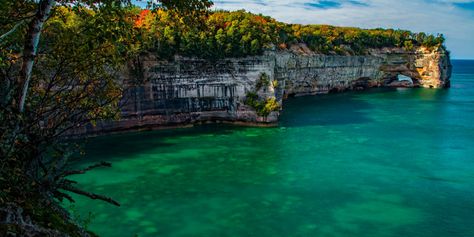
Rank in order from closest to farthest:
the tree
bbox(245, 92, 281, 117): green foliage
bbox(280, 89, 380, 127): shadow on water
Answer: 1. the tree
2. bbox(245, 92, 281, 117): green foliage
3. bbox(280, 89, 380, 127): shadow on water

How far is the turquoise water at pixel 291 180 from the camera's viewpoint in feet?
65.7

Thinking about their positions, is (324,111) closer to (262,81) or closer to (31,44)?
(262,81)

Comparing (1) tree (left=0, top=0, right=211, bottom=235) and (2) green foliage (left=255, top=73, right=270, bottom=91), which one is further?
(2) green foliage (left=255, top=73, right=270, bottom=91)

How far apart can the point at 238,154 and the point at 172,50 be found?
580 inches

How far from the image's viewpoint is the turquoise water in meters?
20.0

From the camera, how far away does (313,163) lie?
100 ft

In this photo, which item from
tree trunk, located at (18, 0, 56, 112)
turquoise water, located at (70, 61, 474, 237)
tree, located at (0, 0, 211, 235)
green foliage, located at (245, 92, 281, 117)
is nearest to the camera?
tree, located at (0, 0, 211, 235)

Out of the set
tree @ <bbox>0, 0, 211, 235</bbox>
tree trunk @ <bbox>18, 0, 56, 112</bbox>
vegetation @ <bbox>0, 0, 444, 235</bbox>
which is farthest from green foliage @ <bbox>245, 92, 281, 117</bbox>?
tree trunk @ <bbox>18, 0, 56, 112</bbox>

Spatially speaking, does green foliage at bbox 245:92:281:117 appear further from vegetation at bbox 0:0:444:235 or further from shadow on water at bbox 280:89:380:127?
vegetation at bbox 0:0:444:235

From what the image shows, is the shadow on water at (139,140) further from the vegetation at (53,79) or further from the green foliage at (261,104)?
the vegetation at (53,79)

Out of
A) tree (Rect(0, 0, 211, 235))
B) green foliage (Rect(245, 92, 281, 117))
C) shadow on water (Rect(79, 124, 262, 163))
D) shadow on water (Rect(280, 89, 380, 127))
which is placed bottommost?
shadow on water (Rect(79, 124, 262, 163))

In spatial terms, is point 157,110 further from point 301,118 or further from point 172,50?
point 301,118

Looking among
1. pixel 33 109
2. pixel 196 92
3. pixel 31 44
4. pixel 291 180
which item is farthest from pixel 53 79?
pixel 196 92

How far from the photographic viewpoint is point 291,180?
A: 26.9 m
